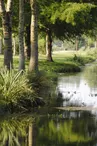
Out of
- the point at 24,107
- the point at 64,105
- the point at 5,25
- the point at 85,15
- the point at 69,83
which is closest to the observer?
the point at 24,107

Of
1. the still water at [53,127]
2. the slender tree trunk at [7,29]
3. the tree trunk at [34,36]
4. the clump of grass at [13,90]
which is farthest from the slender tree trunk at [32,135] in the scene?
the tree trunk at [34,36]

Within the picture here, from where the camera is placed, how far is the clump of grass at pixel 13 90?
1592 centimetres

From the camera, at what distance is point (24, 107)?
Result: 1681 cm

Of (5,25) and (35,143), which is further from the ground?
(5,25)

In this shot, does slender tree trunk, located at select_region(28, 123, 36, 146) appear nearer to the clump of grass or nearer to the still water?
the still water

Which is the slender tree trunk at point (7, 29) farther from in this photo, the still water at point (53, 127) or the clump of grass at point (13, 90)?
the still water at point (53, 127)

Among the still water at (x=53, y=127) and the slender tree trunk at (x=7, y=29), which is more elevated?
the slender tree trunk at (x=7, y=29)

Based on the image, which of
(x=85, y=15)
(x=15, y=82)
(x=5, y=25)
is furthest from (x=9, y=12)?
(x=85, y=15)

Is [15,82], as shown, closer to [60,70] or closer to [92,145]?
[92,145]

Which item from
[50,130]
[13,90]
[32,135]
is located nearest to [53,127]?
[50,130]

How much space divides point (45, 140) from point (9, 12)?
9958mm

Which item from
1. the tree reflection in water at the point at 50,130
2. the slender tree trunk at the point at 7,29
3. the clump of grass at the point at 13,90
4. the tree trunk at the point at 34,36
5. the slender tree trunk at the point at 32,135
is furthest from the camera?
the tree trunk at the point at 34,36

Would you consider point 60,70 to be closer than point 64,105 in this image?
No

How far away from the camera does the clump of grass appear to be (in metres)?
15.9
